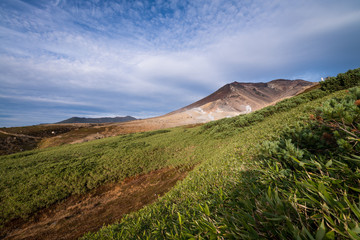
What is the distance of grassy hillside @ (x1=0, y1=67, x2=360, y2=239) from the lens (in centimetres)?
107

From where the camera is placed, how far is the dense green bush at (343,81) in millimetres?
10945

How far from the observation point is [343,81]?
11.3 metres

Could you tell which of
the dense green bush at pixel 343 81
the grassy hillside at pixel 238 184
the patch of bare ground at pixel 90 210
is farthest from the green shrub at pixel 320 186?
the dense green bush at pixel 343 81

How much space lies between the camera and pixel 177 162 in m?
11.4

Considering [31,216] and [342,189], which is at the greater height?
[342,189]

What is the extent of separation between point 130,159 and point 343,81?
19812 mm

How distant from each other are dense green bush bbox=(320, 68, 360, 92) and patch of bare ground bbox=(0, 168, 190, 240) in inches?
577

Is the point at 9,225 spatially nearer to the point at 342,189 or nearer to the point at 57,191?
the point at 57,191

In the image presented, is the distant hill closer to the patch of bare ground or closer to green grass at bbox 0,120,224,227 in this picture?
green grass at bbox 0,120,224,227

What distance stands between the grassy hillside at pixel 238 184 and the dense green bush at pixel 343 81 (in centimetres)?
73

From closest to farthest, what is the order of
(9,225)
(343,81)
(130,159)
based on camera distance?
(9,225) < (343,81) < (130,159)

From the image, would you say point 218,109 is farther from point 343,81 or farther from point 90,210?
point 90,210

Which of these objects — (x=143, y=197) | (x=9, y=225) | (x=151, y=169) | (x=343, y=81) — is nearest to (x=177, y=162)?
(x=151, y=169)

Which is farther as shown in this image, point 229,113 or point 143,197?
point 229,113
